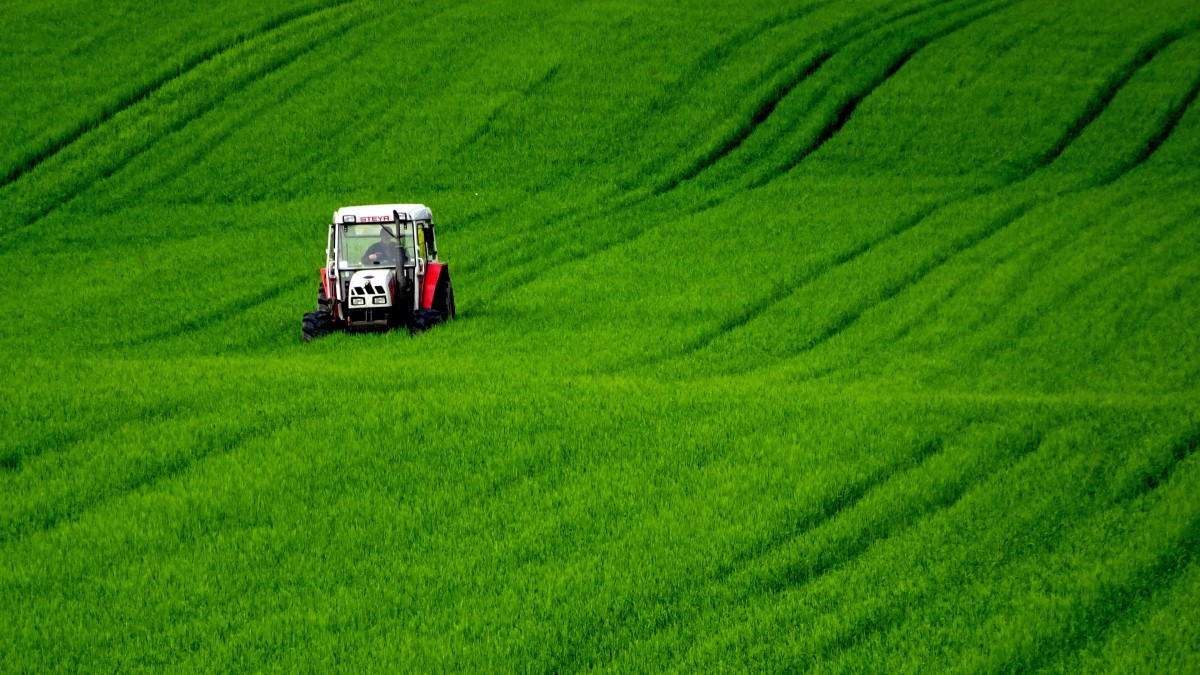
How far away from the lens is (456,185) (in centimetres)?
3219

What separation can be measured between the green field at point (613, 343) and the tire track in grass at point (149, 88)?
0.61 ft

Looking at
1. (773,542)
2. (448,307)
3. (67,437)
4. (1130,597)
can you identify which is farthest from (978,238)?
(67,437)

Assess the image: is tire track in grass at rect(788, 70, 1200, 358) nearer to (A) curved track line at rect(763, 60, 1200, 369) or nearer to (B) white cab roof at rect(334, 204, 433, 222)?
(A) curved track line at rect(763, 60, 1200, 369)

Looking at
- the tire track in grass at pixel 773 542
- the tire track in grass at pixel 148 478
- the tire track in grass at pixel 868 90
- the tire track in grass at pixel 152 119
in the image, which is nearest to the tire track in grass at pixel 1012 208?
the tire track in grass at pixel 868 90

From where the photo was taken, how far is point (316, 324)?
798 inches

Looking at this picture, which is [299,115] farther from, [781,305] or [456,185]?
[781,305]

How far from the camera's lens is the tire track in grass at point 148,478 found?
11.3 meters

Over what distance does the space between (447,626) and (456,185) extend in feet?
78.0

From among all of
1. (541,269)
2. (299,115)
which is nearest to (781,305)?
(541,269)

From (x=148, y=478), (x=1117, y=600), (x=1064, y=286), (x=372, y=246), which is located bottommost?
(x=1064, y=286)

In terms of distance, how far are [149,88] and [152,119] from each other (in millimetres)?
2298

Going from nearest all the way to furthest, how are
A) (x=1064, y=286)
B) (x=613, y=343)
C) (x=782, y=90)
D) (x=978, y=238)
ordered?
(x=613, y=343), (x=1064, y=286), (x=978, y=238), (x=782, y=90)

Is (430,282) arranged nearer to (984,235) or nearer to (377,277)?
(377,277)

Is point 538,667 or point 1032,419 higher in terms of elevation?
point 538,667
